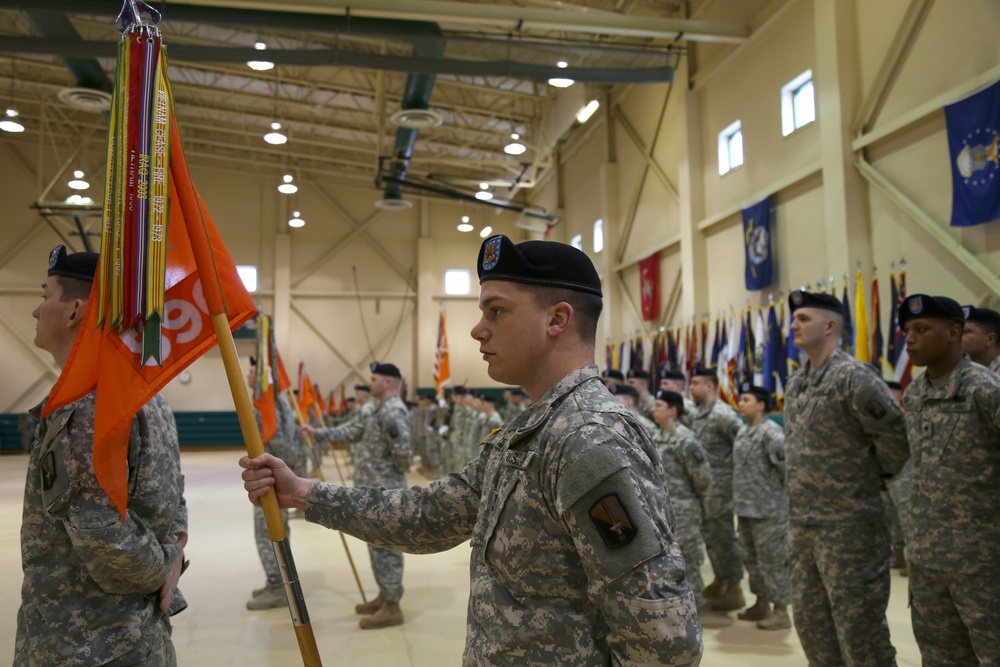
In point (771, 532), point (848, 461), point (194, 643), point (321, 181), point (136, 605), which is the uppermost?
point (321, 181)

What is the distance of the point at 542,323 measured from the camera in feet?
5.12

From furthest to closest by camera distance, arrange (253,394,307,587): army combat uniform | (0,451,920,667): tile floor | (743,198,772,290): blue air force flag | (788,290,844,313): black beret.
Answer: (743,198,772,290): blue air force flag
(253,394,307,587): army combat uniform
(0,451,920,667): tile floor
(788,290,844,313): black beret

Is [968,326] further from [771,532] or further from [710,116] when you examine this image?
[710,116]

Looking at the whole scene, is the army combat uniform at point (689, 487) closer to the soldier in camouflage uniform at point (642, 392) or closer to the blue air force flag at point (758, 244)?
the soldier in camouflage uniform at point (642, 392)

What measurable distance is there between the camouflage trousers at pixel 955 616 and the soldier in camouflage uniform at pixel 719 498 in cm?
248

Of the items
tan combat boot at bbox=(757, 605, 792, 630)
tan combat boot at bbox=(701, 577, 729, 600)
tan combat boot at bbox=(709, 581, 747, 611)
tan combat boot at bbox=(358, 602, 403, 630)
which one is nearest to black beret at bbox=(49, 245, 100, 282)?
tan combat boot at bbox=(358, 602, 403, 630)

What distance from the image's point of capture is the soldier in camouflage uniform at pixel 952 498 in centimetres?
289

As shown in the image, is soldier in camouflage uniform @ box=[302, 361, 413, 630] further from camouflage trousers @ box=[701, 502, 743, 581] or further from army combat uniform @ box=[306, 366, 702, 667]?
army combat uniform @ box=[306, 366, 702, 667]

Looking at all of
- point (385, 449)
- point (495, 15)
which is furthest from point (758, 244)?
point (385, 449)

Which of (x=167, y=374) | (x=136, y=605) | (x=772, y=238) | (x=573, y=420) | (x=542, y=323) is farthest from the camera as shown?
(x=772, y=238)

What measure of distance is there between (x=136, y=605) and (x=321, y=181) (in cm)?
2144

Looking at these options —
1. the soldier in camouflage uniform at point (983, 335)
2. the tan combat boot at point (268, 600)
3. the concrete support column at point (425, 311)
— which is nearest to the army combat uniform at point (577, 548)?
the soldier in camouflage uniform at point (983, 335)

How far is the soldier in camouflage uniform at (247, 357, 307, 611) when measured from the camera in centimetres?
557

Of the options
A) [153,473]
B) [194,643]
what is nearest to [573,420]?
[153,473]
